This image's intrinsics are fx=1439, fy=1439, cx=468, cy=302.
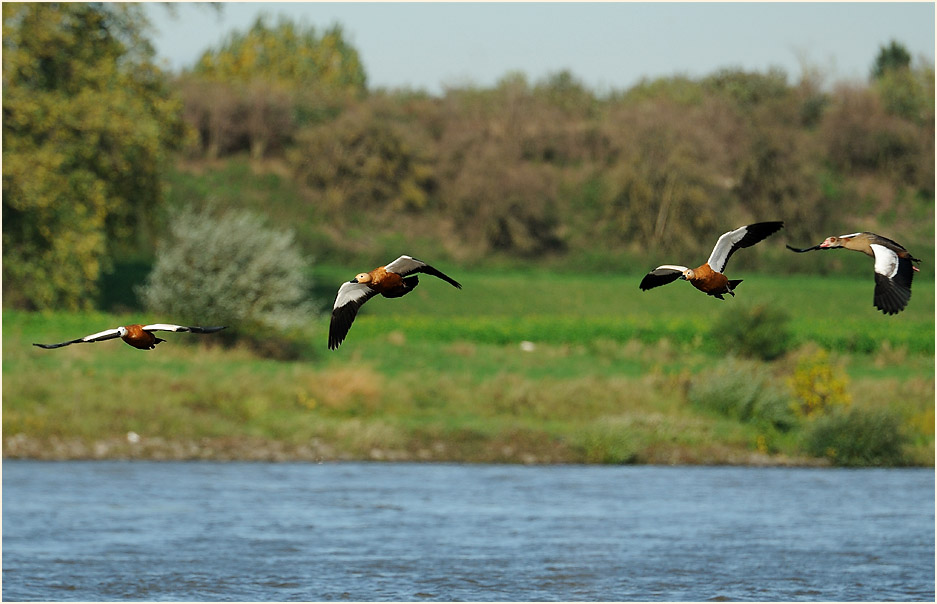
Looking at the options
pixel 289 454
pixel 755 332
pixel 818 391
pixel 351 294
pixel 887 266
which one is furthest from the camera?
pixel 755 332

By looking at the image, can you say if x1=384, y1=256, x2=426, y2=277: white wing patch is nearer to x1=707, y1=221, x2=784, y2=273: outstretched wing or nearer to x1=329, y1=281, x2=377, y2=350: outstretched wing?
x1=329, y1=281, x2=377, y2=350: outstretched wing

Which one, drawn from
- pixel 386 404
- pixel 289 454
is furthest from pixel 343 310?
pixel 386 404

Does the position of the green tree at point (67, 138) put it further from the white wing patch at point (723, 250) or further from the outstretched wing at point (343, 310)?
the white wing patch at point (723, 250)

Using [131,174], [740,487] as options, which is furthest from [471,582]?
[131,174]

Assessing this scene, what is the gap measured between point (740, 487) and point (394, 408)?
41.3ft

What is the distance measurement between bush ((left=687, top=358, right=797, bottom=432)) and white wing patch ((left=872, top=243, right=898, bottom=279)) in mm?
41361

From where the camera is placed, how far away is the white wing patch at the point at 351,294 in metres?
12.0

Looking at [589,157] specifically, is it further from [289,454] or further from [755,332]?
[289,454]

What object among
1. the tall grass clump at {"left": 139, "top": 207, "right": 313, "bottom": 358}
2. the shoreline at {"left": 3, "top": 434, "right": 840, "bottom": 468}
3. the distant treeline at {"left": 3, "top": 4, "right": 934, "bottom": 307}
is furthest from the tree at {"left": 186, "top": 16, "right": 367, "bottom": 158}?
the shoreline at {"left": 3, "top": 434, "right": 840, "bottom": 468}

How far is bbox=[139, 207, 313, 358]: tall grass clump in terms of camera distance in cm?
5803

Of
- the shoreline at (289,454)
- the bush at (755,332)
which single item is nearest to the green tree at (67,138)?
the shoreline at (289,454)

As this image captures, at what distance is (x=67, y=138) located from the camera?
6450 cm

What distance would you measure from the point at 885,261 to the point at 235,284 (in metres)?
49.1

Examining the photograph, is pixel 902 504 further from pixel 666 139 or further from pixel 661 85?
pixel 661 85
